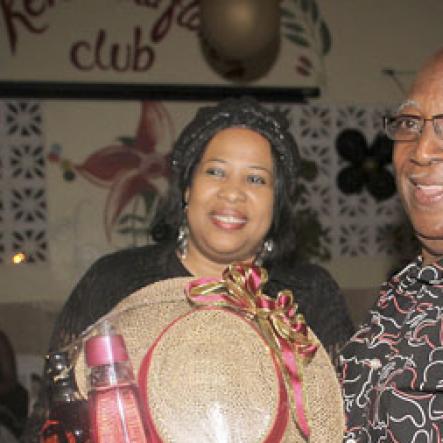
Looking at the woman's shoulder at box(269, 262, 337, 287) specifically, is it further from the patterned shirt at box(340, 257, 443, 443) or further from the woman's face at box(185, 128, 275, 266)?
the patterned shirt at box(340, 257, 443, 443)

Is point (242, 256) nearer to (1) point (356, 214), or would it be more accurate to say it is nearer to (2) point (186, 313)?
(2) point (186, 313)

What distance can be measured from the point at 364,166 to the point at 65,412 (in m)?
2.16

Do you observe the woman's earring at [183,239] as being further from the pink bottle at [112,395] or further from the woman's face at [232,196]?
the pink bottle at [112,395]

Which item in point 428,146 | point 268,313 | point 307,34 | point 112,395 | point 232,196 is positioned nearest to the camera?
point 112,395

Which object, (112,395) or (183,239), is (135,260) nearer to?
(183,239)

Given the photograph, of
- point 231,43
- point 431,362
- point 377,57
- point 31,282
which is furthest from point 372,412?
point 377,57

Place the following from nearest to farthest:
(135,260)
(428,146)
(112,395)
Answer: (112,395) < (428,146) < (135,260)

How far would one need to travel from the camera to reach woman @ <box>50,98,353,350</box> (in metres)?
1.28

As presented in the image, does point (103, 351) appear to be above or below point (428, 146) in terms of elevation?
below

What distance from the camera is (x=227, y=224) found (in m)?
1.28

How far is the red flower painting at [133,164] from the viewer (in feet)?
8.45

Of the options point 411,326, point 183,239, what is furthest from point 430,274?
point 183,239

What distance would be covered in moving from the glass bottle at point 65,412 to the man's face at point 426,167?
0.57 metres

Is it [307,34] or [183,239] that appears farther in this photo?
[307,34]
